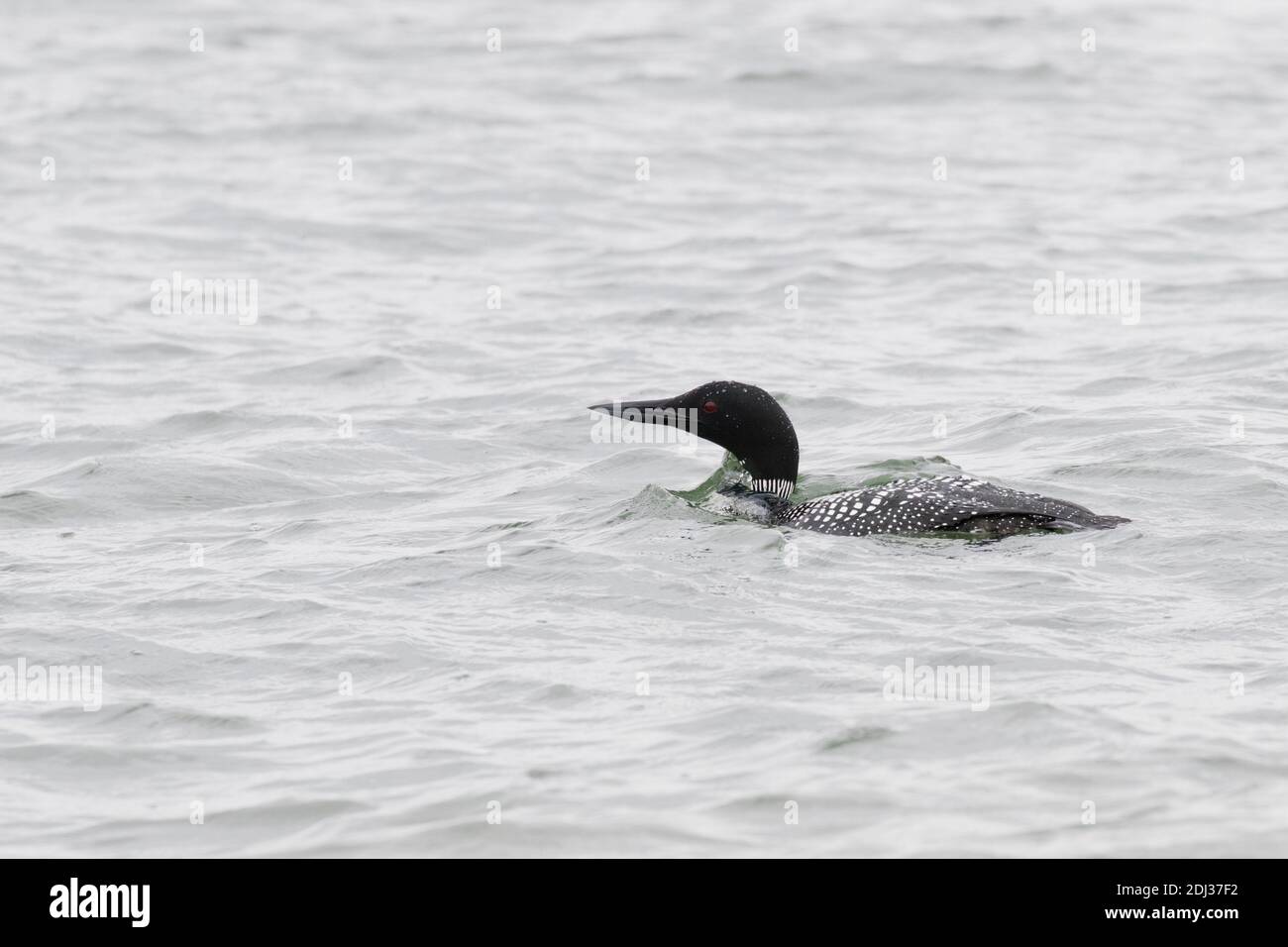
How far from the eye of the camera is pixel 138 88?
19.9m

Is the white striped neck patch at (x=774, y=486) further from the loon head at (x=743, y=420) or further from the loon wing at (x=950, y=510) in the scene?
the loon wing at (x=950, y=510)

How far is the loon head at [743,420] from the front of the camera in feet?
29.8

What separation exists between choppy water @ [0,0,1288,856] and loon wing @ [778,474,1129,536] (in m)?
0.10

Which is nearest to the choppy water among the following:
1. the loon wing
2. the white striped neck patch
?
the loon wing

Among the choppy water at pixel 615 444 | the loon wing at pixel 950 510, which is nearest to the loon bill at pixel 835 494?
the loon wing at pixel 950 510

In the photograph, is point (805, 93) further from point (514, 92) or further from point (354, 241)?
point (354, 241)

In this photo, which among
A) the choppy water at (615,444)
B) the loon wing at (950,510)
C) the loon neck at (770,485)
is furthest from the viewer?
the loon neck at (770,485)

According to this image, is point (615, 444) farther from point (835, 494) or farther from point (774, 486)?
point (835, 494)

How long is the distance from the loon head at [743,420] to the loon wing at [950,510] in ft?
2.38

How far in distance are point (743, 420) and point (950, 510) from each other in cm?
135

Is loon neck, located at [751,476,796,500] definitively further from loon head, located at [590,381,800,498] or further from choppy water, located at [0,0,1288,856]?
choppy water, located at [0,0,1288,856]

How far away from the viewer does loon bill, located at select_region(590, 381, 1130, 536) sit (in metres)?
8.12

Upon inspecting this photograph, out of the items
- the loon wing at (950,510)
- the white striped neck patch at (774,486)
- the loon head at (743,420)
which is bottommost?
the white striped neck patch at (774,486)

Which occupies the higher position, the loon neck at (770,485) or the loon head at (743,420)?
the loon head at (743,420)
